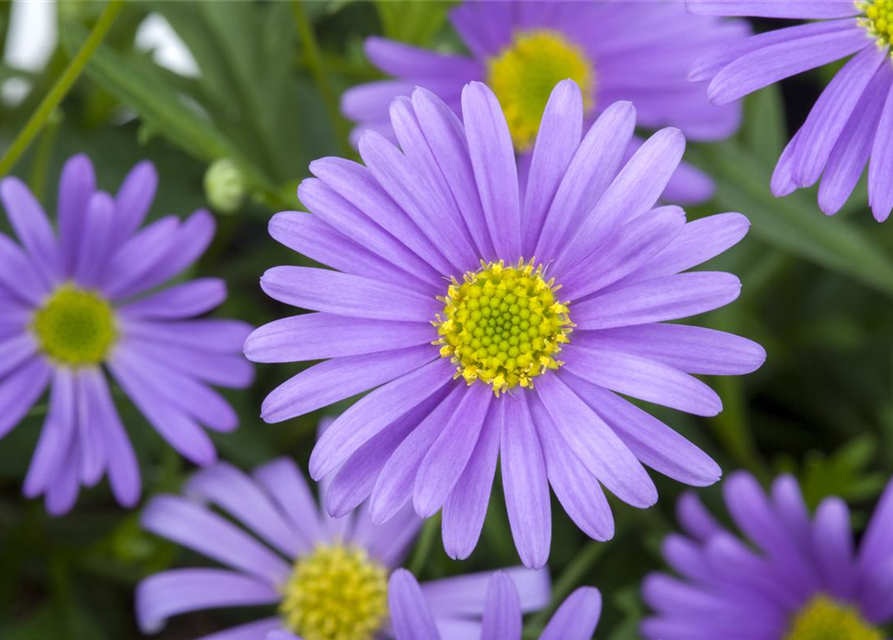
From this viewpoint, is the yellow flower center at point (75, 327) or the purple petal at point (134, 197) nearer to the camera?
the purple petal at point (134, 197)

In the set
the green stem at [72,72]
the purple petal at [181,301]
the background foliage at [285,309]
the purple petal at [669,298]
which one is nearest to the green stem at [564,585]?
the background foliage at [285,309]

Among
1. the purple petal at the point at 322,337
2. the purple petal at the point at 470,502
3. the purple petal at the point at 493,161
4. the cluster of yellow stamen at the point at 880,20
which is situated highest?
the cluster of yellow stamen at the point at 880,20

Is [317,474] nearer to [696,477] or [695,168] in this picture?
[696,477]

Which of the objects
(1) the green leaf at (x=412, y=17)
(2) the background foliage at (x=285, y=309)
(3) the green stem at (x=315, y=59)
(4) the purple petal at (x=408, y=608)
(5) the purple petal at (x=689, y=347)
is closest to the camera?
(5) the purple petal at (x=689, y=347)

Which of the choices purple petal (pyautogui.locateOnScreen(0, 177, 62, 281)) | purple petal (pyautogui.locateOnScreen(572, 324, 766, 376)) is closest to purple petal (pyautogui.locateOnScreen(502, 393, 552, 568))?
purple petal (pyautogui.locateOnScreen(572, 324, 766, 376))

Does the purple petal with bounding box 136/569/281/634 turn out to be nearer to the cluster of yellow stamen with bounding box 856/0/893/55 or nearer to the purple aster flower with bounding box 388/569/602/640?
the purple aster flower with bounding box 388/569/602/640

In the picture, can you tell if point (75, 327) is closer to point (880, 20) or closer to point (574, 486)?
point (574, 486)

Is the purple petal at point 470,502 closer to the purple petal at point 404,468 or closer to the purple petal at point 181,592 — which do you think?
the purple petal at point 404,468
